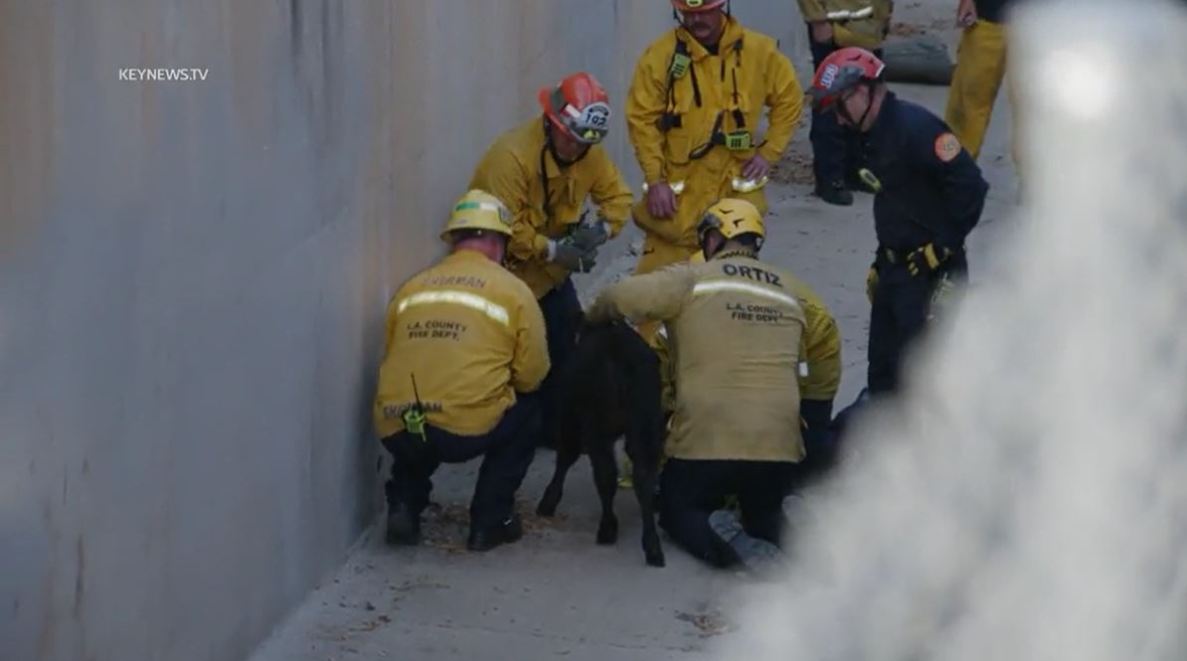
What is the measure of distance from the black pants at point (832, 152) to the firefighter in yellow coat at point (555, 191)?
11.6ft

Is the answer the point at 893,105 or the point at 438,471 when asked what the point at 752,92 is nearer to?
the point at 893,105

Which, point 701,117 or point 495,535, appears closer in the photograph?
point 495,535

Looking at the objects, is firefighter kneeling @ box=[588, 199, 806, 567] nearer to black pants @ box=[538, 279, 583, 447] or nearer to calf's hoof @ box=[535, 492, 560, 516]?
calf's hoof @ box=[535, 492, 560, 516]

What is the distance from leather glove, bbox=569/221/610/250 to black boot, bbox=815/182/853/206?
4.07m

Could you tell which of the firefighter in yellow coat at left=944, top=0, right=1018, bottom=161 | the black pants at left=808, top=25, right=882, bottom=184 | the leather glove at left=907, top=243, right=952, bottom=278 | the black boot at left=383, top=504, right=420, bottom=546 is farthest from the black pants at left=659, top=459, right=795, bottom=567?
the black pants at left=808, top=25, right=882, bottom=184

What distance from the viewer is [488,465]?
748 centimetres

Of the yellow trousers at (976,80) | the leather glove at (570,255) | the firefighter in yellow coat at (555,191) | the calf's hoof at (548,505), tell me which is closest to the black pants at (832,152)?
the yellow trousers at (976,80)

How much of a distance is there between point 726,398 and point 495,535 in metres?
1.04

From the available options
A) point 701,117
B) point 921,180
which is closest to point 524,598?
point 921,180

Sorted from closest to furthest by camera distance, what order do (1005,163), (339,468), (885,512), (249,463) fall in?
(885,512) < (249,463) < (339,468) < (1005,163)

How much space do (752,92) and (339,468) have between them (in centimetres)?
312

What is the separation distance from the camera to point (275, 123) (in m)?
6.13

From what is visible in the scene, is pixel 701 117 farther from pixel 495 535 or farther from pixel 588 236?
pixel 495 535

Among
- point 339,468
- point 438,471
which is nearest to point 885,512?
point 339,468
